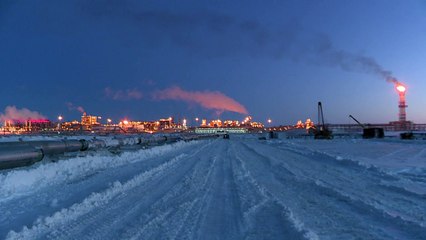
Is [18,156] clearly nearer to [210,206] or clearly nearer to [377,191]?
[210,206]

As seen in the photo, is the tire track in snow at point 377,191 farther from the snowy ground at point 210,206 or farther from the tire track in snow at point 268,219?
the tire track in snow at point 268,219

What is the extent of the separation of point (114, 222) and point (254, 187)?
432 cm

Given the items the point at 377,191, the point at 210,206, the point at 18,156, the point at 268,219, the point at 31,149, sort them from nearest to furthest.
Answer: the point at 268,219 < the point at 210,206 < the point at 377,191 < the point at 18,156 < the point at 31,149

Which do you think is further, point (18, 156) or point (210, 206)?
point (18, 156)

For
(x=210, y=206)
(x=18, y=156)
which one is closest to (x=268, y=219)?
(x=210, y=206)

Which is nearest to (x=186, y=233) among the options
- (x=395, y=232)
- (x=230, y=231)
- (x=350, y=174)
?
(x=230, y=231)

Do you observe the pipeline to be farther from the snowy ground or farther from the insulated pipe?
the snowy ground

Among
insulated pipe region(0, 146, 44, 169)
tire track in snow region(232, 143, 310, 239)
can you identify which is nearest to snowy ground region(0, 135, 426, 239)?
tire track in snow region(232, 143, 310, 239)

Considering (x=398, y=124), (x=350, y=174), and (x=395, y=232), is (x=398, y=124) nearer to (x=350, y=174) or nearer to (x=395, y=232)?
(x=350, y=174)

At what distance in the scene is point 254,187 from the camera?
31.6 feet

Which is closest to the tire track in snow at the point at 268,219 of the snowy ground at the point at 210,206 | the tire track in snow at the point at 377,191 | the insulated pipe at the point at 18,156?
the snowy ground at the point at 210,206

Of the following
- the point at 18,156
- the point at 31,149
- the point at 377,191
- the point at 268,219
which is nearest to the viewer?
the point at 268,219

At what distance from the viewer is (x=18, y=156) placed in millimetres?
11180

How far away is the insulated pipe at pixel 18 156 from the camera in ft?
34.8
